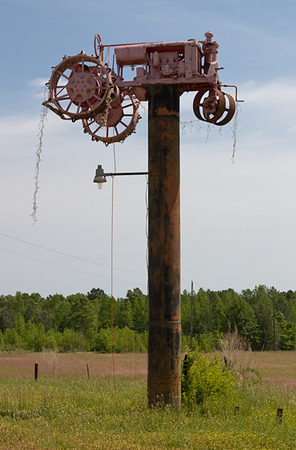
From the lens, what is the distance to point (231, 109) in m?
14.3

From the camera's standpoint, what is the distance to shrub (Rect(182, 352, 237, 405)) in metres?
13.6

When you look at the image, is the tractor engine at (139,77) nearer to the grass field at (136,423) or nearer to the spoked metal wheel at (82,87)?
the spoked metal wheel at (82,87)

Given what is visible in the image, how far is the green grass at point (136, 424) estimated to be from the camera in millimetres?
10094

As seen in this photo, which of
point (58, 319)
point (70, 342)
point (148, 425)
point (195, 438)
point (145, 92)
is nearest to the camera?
point (195, 438)

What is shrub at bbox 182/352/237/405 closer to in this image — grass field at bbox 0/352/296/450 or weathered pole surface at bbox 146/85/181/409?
grass field at bbox 0/352/296/450

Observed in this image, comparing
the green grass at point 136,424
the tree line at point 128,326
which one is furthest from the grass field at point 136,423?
the tree line at point 128,326

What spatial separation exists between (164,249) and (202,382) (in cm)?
339

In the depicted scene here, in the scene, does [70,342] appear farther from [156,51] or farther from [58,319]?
[156,51]

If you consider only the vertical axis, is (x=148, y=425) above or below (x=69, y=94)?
below

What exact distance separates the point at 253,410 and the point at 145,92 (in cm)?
786

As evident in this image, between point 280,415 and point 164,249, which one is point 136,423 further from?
point 164,249

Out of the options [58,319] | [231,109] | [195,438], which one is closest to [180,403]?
[195,438]

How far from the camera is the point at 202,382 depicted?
44.9ft

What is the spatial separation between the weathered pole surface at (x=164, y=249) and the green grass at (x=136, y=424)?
80 centimetres
